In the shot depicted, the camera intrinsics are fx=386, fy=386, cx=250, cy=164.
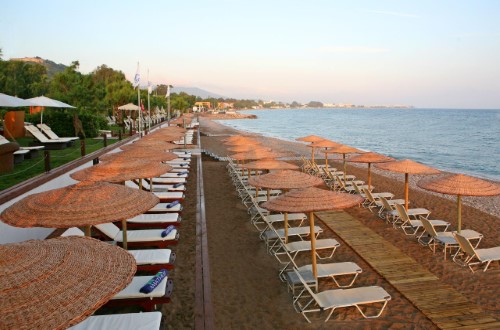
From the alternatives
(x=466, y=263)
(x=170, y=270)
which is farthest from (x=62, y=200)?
(x=466, y=263)

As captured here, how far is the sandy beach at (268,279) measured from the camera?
4930 mm

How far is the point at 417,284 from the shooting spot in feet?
19.3

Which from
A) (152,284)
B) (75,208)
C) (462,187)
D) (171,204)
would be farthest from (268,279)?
(462,187)

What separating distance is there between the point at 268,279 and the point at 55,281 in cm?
447

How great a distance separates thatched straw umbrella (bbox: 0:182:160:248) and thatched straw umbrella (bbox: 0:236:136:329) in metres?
0.98

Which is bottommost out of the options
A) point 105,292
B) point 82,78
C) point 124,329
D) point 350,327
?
point 350,327

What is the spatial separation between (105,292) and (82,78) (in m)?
A: 30.7

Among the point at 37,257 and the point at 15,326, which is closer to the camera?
the point at 15,326

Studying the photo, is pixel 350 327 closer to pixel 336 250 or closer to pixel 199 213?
pixel 336 250

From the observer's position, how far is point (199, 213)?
8.32 meters

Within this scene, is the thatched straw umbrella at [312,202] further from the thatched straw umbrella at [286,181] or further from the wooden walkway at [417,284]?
the wooden walkway at [417,284]

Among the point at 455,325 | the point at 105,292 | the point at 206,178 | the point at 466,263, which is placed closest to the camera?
the point at 105,292

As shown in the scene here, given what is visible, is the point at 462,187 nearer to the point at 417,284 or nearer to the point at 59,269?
the point at 417,284

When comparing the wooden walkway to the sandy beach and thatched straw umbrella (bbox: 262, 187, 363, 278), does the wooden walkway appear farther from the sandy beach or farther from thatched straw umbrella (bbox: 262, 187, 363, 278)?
thatched straw umbrella (bbox: 262, 187, 363, 278)
